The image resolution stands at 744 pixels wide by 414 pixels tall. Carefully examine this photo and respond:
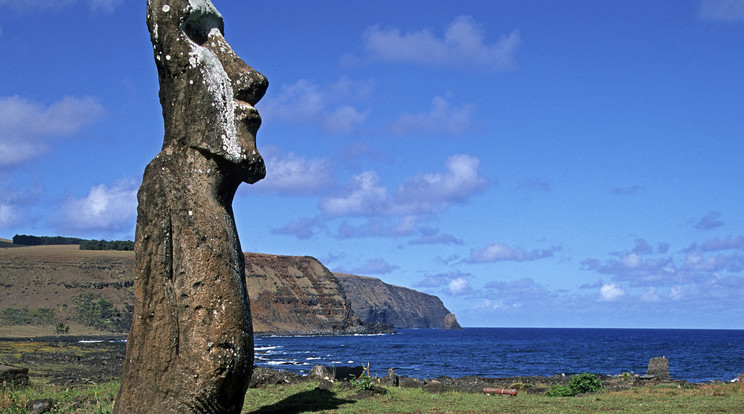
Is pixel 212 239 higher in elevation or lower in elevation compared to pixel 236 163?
lower

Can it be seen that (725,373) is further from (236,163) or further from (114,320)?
(114,320)

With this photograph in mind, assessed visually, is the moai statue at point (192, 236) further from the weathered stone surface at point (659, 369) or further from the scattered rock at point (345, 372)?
the weathered stone surface at point (659, 369)

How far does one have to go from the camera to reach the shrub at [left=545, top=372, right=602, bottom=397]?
63.7ft

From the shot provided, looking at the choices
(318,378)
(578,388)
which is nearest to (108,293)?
(318,378)

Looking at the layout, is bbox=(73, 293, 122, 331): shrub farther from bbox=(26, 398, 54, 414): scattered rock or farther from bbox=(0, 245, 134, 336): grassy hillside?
bbox=(26, 398, 54, 414): scattered rock

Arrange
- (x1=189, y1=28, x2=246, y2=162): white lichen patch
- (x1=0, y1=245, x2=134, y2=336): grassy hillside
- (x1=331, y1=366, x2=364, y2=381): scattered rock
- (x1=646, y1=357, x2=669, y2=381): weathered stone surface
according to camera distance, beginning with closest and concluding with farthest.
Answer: (x1=189, y1=28, x2=246, y2=162): white lichen patch, (x1=331, y1=366, x2=364, y2=381): scattered rock, (x1=646, y1=357, x2=669, y2=381): weathered stone surface, (x1=0, y1=245, x2=134, y2=336): grassy hillside

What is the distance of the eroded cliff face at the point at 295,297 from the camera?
6068 inches

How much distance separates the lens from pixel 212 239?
31.2 feet

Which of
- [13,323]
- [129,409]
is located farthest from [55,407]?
[13,323]

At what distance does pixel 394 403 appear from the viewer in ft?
48.2

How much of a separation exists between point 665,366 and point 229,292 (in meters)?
30.7

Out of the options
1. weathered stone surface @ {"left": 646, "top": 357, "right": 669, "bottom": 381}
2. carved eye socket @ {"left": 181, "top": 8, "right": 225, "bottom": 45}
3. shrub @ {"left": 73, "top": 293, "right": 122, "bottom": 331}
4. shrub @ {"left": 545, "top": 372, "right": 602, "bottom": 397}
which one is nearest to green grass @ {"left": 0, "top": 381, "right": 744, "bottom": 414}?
shrub @ {"left": 545, "top": 372, "right": 602, "bottom": 397}

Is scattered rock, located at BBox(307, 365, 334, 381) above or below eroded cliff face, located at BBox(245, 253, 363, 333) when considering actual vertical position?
below

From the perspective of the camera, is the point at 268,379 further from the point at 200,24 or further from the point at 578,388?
the point at 200,24
